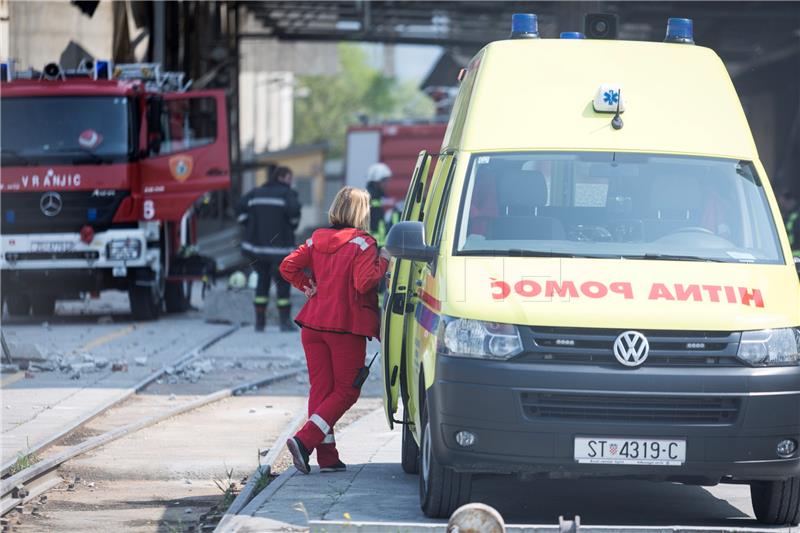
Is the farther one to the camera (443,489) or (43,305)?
(43,305)

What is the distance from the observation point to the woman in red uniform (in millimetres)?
7684

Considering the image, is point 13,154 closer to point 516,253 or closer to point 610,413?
point 516,253

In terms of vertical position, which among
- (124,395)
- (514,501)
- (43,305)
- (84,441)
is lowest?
(43,305)

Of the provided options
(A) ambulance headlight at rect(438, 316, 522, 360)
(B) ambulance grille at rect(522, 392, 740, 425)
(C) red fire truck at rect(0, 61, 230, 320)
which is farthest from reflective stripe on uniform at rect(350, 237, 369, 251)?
(C) red fire truck at rect(0, 61, 230, 320)

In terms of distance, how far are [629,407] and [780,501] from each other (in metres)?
1.00

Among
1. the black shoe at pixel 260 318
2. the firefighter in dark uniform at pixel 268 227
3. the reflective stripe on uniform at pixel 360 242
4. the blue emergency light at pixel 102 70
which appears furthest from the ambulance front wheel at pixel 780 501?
the blue emergency light at pixel 102 70

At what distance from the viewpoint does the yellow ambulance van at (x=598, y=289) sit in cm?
616

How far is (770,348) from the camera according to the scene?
246 inches

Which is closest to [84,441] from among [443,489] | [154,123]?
[443,489]

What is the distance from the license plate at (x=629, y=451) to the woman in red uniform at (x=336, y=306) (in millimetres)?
1872

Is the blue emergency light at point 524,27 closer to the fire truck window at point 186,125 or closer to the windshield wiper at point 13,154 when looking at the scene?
the fire truck window at point 186,125

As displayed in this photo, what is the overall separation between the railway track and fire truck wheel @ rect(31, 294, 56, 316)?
619 centimetres

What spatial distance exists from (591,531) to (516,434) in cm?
62

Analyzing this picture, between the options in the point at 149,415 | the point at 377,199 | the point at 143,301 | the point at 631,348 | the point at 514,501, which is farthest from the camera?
the point at 143,301
